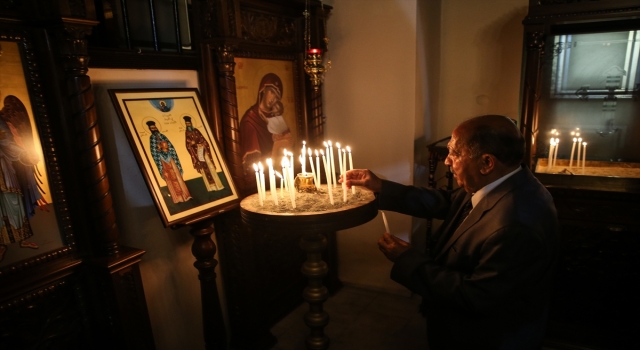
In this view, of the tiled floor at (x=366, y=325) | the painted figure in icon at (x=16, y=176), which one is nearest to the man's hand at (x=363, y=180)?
the tiled floor at (x=366, y=325)

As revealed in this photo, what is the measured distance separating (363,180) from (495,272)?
3.07 feet

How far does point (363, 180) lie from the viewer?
2176 millimetres

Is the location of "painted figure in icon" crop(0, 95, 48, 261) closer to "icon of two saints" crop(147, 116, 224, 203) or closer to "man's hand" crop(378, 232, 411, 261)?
"icon of two saints" crop(147, 116, 224, 203)

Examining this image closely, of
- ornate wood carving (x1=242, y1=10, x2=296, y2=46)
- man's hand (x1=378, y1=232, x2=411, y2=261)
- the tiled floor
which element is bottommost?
the tiled floor

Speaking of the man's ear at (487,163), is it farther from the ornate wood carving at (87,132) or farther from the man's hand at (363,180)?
the ornate wood carving at (87,132)

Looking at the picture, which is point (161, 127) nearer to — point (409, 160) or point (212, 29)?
point (212, 29)

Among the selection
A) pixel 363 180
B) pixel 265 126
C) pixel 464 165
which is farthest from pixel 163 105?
pixel 464 165

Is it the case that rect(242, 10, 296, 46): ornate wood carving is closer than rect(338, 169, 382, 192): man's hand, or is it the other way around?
rect(338, 169, 382, 192): man's hand

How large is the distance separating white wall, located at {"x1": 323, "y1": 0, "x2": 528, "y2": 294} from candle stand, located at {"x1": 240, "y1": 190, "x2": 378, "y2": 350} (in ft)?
4.01

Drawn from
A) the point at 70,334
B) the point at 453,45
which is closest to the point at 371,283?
the point at 453,45

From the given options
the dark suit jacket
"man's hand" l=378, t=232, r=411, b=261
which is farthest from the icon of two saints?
the dark suit jacket

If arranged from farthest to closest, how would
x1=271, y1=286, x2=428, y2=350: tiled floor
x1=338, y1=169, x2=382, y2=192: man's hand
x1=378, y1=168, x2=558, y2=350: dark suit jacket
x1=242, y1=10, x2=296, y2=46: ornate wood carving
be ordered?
x1=271, y1=286, x2=428, y2=350: tiled floor → x1=242, y1=10, x2=296, y2=46: ornate wood carving → x1=338, y1=169, x2=382, y2=192: man's hand → x1=378, y1=168, x2=558, y2=350: dark suit jacket

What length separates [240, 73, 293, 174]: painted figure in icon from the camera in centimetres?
254

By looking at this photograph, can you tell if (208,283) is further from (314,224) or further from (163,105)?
(163,105)
